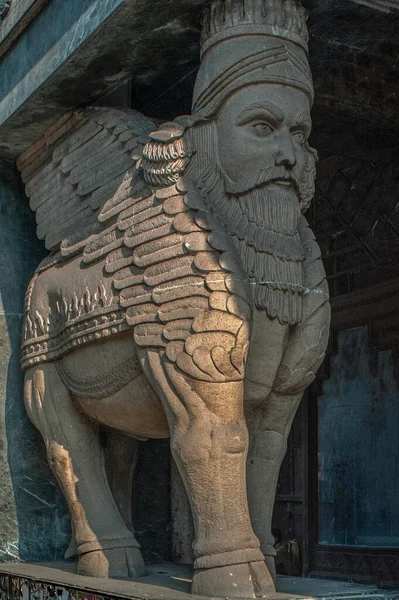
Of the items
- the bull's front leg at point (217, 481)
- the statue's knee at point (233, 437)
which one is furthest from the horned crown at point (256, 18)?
the statue's knee at point (233, 437)

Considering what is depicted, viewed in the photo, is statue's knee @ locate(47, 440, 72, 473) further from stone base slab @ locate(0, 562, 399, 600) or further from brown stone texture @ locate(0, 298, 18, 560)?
brown stone texture @ locate(0, 298, 18, 560)

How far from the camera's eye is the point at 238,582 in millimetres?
3771

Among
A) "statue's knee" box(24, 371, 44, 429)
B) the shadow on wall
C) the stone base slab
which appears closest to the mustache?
"statue's knee" box(24, 371, 44, 429)

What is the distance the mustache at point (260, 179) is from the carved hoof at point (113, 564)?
1.63 metres

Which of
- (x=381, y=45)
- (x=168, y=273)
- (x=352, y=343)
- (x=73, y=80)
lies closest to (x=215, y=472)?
(x=168, y=273)

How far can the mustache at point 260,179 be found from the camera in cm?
411

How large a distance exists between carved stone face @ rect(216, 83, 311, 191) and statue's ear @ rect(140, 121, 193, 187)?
0.55 ft

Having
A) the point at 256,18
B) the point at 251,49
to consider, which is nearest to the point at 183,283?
the point at 251,49

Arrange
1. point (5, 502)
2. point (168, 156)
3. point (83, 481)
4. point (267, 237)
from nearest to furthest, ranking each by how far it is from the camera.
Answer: point (267, 237)
point (168, 156)
point (83, 481)
point (5, 502)

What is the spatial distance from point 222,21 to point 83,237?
→ 1.15m

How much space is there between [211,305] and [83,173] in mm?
1353

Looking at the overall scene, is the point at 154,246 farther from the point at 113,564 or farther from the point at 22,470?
the point at 22,470

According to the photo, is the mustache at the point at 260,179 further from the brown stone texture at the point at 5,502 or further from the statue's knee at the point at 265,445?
the brown stone texture at the point at 5,502

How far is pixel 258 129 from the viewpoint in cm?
415
